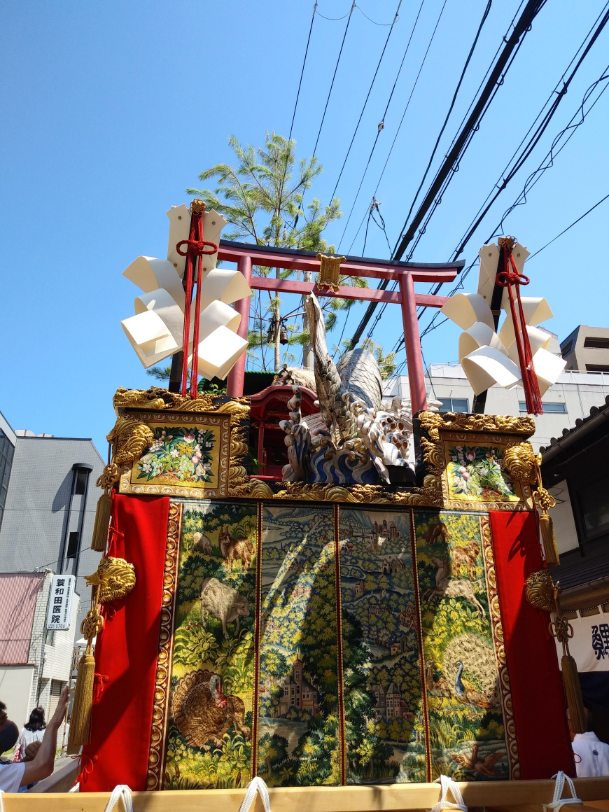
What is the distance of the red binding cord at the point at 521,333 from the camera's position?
4836mm

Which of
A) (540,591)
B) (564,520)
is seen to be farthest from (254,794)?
(564,520)

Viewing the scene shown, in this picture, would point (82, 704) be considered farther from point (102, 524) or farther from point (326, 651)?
point (326, 651)

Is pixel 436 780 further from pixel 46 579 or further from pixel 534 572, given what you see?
pixel 46 579

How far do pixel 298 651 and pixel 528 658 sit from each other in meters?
1.61

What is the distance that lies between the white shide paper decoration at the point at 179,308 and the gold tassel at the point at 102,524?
1.05 metres

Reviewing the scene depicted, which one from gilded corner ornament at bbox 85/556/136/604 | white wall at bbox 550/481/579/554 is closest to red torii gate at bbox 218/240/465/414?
gilded corner ornament at bbox 85/556/136/604

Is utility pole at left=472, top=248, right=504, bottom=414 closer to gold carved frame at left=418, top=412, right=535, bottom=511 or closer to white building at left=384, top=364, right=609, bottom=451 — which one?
gold carved frame at left=418, top=412, right=535, bottom=511

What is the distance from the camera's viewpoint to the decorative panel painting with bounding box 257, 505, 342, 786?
149 inches

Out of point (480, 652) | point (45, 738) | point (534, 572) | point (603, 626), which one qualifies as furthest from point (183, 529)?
point (603, 626)

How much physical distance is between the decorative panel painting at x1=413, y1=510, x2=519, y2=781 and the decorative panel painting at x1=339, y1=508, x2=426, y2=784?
0.32ft

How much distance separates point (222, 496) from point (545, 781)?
8.90ft

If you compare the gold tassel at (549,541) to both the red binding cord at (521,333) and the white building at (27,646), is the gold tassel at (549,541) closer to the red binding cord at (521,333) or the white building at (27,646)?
the red binding cord at (521,333)

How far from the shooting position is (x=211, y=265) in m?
4.91

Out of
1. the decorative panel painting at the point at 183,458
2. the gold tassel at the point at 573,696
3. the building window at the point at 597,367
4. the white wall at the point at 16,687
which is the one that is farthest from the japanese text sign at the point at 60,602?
the building window at the point at 597,367
